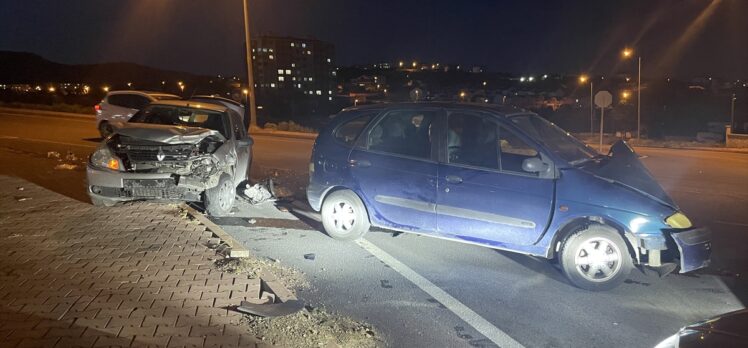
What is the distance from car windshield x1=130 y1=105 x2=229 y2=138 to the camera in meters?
9.52

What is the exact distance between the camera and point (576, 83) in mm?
111500

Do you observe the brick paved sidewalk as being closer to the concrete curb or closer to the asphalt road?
the concrete curb

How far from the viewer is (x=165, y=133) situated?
323 inches

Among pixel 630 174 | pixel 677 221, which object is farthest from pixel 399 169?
pixel 677 221

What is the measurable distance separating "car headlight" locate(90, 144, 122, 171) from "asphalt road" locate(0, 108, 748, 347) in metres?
1.80

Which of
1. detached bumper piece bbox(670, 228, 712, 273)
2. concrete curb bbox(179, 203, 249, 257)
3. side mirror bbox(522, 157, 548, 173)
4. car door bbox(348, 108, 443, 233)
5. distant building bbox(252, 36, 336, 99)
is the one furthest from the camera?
distant building bbox(252, 36, 336, 99)

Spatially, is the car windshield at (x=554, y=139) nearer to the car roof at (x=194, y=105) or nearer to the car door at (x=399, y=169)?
the car door at (x=399, y=169)

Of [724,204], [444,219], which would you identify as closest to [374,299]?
[444,219]

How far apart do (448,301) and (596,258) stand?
5.28 feet

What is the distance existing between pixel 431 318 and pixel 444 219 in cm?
176

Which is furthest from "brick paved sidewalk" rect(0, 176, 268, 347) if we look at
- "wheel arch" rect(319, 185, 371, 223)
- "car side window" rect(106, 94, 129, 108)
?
"car side window" rect(106, 94, 129, 108)

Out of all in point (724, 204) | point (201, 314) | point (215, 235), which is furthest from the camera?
point (724, 204)

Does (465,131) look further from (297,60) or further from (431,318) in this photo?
(297,60)

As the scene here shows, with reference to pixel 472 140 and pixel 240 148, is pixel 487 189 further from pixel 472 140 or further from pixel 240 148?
pixel 240 148
